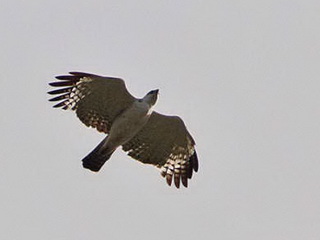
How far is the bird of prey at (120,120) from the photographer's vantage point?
858 inches

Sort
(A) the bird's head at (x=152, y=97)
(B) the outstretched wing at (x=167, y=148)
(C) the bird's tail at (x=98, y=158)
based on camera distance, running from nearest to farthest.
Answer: (A) the bird's head at (x=152, y=97) < (C) the bird's tail at (x=98, y=158) < (B) the outstretched wing at (x=167, y=148)

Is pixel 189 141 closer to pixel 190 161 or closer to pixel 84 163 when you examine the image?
pixel 190 161

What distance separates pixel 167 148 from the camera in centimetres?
2273

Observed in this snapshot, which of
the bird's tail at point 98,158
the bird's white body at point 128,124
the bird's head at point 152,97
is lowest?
the bird's tail at point 98,158

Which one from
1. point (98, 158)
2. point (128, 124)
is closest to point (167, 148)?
point (128, 124)

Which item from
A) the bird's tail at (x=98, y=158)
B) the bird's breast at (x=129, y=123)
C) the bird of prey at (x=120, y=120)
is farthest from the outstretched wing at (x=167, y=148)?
the bird's tail at (x=98, y=158)

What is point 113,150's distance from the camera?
22062 millimetres

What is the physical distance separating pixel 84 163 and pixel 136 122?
3.74ft

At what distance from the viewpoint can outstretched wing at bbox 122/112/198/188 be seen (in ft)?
73.2

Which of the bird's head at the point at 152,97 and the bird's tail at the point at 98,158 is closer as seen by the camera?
the bird's head at the point at 152,97

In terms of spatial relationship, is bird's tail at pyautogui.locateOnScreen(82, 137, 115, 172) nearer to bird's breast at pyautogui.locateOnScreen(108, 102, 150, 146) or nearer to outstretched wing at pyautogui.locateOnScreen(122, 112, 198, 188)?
bird's breast at pyautogui.locateOnScreen(108, 102, 150, 146)

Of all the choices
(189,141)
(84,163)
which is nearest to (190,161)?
(189,141)

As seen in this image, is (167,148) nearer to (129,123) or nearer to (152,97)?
(129,123)

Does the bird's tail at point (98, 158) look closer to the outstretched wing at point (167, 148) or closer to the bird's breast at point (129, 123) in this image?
the bird's breast at point (129, 123)
